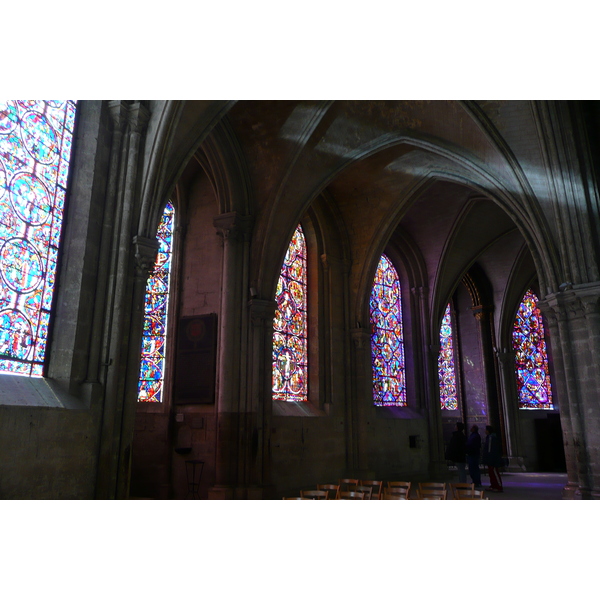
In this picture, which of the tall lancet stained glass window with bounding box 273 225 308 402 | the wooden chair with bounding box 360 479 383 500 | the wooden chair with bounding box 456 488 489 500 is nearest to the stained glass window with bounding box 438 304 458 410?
the tall lancet stained glass window with bounding box 273 225 308 402

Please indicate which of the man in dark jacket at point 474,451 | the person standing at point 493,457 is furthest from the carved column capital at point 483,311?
the man in dark jacket at point 474,451

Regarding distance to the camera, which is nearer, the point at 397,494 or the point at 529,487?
the point at 397,494

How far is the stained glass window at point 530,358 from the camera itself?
21.9 m

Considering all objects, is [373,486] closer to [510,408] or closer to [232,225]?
[232,225]

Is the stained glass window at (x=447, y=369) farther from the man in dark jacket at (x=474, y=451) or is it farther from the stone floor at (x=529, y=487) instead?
the man in dark jacket at (x=474, y=451)

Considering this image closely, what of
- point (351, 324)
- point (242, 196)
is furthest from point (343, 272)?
point (242, 196)

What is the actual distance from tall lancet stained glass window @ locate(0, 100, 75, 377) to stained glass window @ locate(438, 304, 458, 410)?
16468mm

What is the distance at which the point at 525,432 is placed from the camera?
20953 millimetres

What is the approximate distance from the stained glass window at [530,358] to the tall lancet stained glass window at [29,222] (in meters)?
18.9

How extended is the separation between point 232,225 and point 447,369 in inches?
519

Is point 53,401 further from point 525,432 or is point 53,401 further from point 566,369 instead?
point 525,432

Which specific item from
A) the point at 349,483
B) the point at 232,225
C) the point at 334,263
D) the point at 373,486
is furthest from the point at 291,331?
the point at 349,483

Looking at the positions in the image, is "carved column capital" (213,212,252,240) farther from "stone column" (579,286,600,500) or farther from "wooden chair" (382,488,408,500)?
"stone column" (579,286,600,500)

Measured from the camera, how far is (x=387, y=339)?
56.2ft
